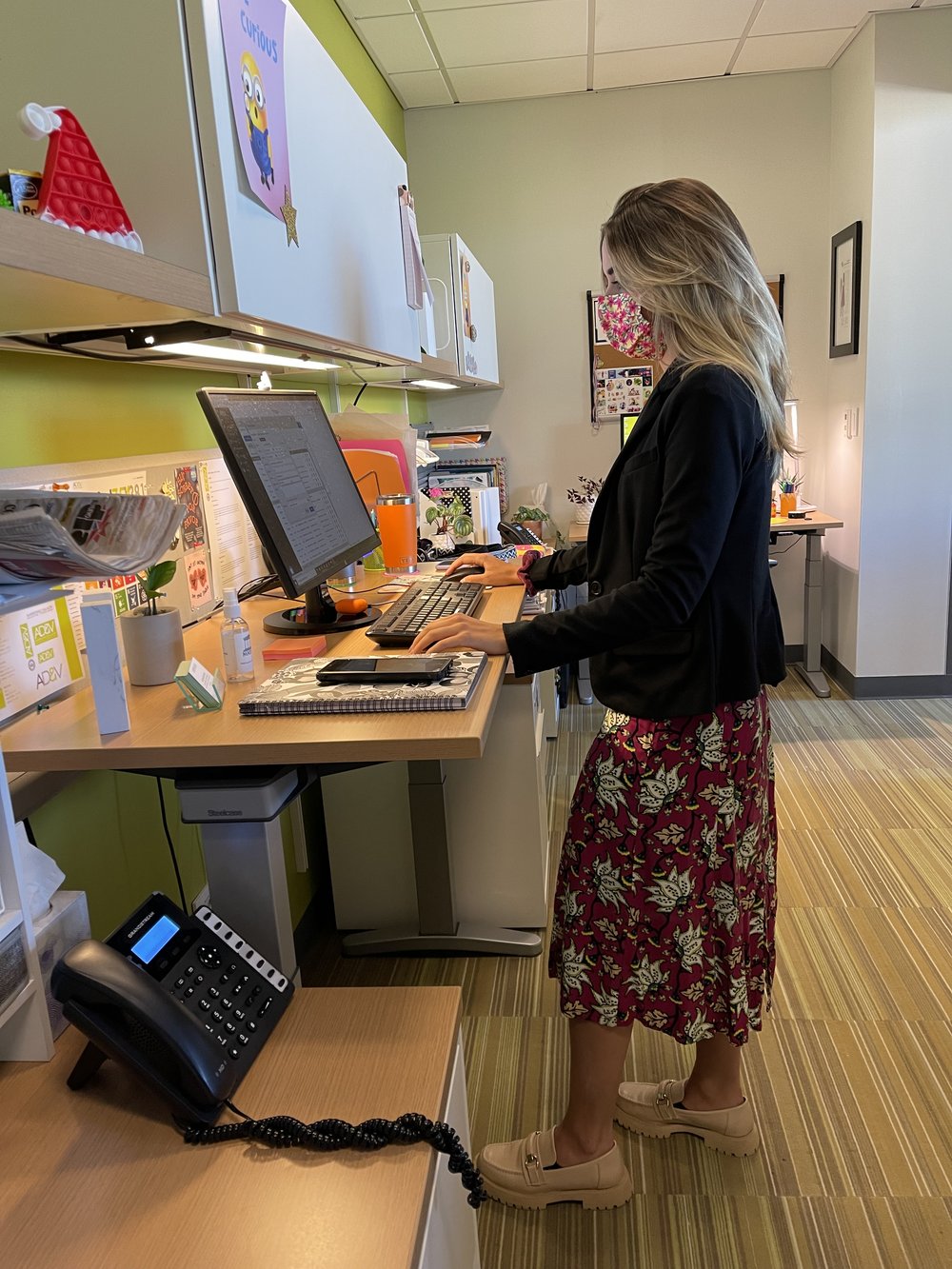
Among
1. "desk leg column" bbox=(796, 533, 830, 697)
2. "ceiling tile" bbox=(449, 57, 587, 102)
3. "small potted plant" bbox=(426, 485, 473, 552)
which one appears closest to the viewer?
"small potted plant" bbox=(426, 485, 473, 552)

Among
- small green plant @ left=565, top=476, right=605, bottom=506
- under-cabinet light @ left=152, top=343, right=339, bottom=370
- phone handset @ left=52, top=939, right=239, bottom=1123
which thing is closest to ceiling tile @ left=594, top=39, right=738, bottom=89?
small green plant @ left=565, top=476, right=605, bottom=506

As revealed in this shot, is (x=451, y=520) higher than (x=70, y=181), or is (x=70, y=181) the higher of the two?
(x=70, y=181)

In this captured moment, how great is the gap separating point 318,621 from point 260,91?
0.86 metres

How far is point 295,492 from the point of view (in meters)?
1.61

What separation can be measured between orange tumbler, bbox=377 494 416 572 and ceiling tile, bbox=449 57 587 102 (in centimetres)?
243

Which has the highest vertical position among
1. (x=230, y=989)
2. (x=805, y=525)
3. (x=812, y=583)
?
(x=805, y=525)

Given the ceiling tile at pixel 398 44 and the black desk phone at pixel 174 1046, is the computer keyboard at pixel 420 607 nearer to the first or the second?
the black desk phone at pixel 174 1046

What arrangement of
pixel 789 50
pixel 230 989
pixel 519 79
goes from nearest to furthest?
pixel 230 989 < pixel 789 50 < pixel 519 79

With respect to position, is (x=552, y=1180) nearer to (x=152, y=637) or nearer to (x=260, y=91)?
(x=152, y=637)

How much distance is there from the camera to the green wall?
4.47 ft

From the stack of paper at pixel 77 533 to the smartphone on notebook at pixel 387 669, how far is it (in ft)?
1.36

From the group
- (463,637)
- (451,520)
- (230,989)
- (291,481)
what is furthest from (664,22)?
(230,989)

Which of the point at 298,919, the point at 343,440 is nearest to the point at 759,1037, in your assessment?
the point at 298,919

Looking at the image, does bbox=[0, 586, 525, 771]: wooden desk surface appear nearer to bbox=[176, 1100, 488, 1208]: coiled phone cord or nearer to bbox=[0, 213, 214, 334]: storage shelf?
bbox=[176, 1100, 488, 1208]: coiled phone cord
